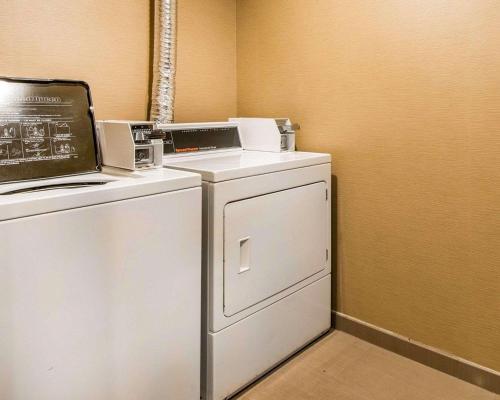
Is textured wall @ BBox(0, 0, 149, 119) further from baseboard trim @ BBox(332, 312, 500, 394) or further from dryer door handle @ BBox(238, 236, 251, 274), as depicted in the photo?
baseboard trim @ BBox(332, 312, 500, 394)

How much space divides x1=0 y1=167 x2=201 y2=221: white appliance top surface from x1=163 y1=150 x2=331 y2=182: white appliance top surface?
0.11 m

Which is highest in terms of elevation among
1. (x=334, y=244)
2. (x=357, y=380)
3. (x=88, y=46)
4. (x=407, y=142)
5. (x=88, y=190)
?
(x=88, y=46)

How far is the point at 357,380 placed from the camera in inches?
76.9

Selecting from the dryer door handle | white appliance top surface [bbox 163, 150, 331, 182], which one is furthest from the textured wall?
the dryer door handle

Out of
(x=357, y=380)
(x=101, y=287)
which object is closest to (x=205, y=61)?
(x=101, y=287)

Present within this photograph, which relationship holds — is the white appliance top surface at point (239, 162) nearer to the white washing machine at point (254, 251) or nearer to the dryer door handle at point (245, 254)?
the white washing machine at point (254, 251)

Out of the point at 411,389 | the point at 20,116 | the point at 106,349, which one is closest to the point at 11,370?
the point at 106,349

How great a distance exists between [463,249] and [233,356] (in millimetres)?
1064

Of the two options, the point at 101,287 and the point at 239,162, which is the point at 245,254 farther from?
the point at 101,287

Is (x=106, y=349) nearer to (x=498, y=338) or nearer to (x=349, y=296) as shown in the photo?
(x=349, y=296)

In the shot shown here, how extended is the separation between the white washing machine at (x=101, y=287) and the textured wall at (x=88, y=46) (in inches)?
21.2

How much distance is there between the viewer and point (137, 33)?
2.14 m

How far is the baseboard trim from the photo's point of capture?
1.90m

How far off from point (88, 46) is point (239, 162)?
838 millimetres
